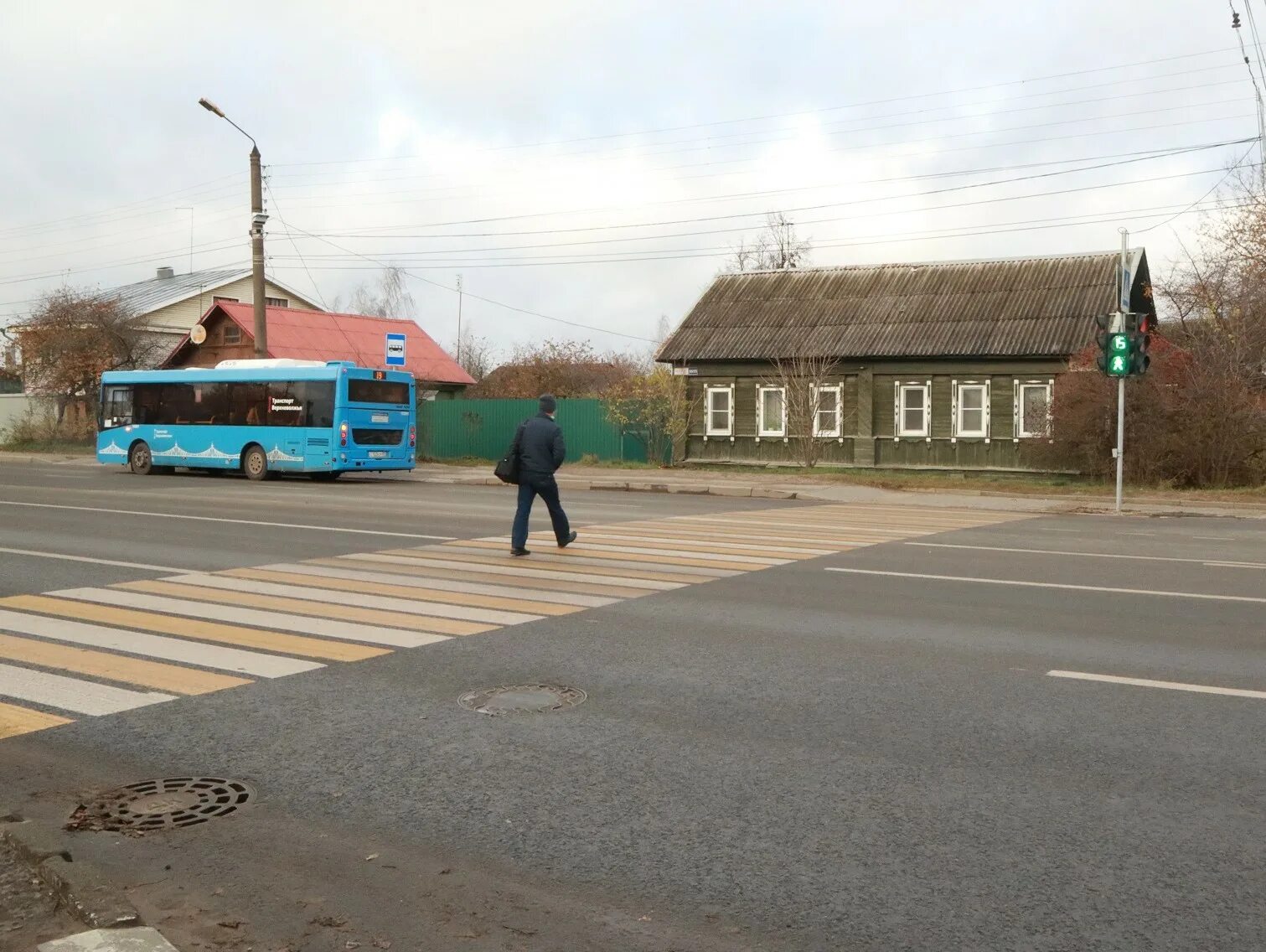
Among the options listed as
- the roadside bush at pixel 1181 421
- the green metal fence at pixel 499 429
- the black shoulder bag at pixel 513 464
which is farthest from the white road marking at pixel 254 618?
the green metal fence at pixel 499 429

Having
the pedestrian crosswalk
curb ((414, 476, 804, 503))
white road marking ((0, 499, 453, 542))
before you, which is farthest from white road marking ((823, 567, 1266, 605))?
curb ((414, 476, 804, 503))

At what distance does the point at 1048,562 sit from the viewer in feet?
40.9

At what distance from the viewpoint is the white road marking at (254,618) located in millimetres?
8125

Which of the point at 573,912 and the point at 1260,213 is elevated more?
the point at 1260,213

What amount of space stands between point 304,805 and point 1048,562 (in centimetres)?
951

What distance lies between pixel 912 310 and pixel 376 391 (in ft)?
50.0

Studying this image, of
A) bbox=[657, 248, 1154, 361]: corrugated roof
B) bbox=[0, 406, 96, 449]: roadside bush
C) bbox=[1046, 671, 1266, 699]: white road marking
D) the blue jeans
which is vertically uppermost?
bbox=[657, 248, 1154, 361]: corrugated roof

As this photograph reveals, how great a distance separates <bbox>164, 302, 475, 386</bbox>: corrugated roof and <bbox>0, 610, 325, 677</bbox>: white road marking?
3572cm

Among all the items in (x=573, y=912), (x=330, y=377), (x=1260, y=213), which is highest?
(x=1260, y=213)

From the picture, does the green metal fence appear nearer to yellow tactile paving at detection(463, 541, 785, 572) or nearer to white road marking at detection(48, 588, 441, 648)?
yellow tactile paving at detection(463, 541, 785, 572)

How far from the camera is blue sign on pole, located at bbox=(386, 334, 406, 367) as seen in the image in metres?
29.8

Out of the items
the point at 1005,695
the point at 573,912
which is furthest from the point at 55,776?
→ the point at 1005,695

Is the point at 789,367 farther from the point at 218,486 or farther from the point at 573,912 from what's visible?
the point at 573,912

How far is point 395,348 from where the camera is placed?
29.9m
